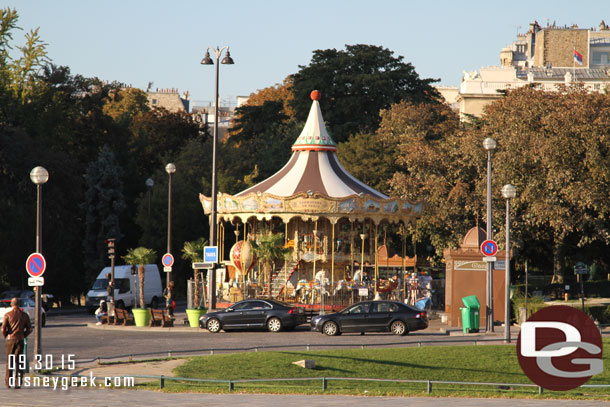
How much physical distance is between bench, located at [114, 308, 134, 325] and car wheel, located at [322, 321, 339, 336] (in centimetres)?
827

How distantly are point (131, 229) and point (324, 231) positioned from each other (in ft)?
91.2

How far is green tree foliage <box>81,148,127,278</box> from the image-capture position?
63.2 meters

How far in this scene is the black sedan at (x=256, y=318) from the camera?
32312 mm

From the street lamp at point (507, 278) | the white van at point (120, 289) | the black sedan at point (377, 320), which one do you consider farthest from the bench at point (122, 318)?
the street lamp at point (507, 278)

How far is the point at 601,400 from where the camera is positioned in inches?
657

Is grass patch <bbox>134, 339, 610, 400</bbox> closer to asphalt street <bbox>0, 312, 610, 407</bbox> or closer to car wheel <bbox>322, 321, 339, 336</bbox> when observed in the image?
asphalt street <bbox>0, 312, 610, 407</bbox>

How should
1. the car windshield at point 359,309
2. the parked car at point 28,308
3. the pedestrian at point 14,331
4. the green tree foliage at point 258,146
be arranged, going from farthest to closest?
the green tree foliage at point 258,146, the parked car at point 28,308, the car windshield at point 359,309, the pedestrian at point 14,331

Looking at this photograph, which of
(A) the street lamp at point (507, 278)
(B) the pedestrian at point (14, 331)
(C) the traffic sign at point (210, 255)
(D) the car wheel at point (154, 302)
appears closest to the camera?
(B) the pedestrian at point (14, 331)

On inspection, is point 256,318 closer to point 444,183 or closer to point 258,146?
point 444,183

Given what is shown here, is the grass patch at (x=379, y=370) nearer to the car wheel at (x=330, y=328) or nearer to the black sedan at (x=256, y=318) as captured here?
the car wheel at (x=330, y=328)

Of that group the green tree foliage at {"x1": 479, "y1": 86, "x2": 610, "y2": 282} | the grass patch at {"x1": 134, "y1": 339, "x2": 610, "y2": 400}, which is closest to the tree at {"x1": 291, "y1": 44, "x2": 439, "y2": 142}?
the green tree foliage at {"x1": 479, "y1": 86, "x2": 610, "y2": 282}

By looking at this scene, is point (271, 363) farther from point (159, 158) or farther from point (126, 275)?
point (159, 158)

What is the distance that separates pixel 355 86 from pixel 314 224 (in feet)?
97.6

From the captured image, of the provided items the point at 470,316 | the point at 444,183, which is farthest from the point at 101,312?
the point at 444,183
